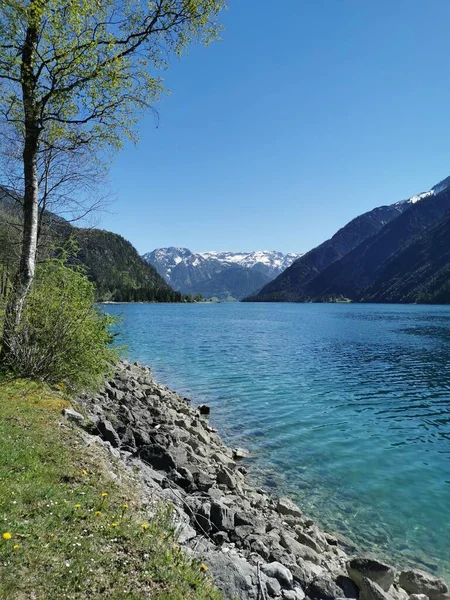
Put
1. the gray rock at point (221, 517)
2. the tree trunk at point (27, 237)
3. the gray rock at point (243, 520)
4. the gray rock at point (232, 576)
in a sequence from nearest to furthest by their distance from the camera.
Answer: the gray rock at point (232, 576), the gray rock at point (221, 517), the gray rock at point (243, 520), the tree trunk at point (27, 237)

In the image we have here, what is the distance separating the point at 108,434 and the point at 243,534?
4.94 meters

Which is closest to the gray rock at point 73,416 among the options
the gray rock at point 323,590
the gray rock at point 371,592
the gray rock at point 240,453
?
the gray rock at point 323,590

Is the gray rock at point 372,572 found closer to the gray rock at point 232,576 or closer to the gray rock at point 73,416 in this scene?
the gray rock at point 232,576

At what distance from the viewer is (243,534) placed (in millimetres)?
8453

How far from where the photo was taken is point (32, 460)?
7758 mm

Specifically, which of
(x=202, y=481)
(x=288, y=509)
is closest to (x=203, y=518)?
(x=202, y=481)

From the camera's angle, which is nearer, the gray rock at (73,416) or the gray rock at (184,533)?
the gray rock at (184,533)

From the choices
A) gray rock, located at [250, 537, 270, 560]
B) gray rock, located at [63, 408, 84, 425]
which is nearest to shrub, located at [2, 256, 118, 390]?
gray rock, located at [63, 408, 84, 425]

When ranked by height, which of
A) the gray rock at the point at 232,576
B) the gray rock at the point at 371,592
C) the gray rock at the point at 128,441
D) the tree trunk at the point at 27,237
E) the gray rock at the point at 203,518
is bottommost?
the gray rock at the point at 371,592

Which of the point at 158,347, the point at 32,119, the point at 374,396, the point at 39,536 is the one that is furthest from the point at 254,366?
the point at 39,536

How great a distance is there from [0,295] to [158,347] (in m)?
43.1

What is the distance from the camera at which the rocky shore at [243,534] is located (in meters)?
6.74

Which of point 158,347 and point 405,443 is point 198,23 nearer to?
point 405,443

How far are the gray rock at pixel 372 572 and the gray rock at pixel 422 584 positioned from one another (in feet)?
3.77
